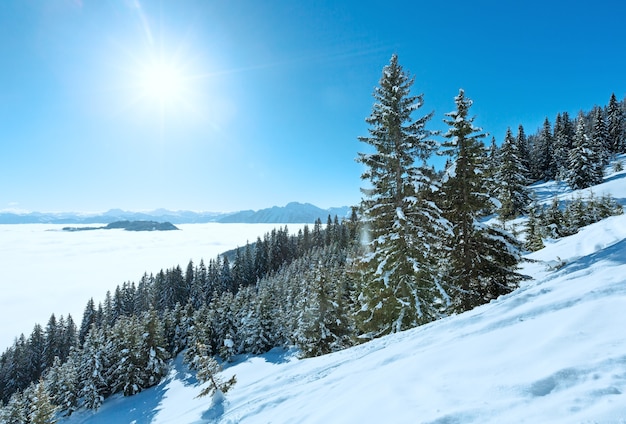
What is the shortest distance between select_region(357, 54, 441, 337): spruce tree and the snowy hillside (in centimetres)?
387

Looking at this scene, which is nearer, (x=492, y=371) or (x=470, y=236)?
(x=492, y=371)

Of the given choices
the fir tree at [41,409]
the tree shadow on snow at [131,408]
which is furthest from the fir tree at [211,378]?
the tree shadow on snow at [131,408]

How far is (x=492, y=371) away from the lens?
→ 4.44 m

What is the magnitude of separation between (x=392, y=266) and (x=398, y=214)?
241 cm

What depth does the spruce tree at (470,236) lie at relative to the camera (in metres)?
12.5

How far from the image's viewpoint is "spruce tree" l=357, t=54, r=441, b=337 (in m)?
11.9

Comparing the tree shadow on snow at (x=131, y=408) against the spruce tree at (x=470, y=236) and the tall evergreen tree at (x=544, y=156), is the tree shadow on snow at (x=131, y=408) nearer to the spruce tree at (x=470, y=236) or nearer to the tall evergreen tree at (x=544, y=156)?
the spruce tree at (x=470, y=236)

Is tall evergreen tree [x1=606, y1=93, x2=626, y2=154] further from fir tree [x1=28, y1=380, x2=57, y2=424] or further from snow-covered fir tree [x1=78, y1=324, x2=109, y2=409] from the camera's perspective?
snow-covered fir tree [x1=78, y1=324, x2=109, y2=409]

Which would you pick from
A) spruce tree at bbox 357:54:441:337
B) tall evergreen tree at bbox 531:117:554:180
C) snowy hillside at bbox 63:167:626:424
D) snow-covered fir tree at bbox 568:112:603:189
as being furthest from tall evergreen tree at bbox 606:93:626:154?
snowy hillside at bbox 63:167:626:424

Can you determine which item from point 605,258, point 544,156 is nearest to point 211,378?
point 605,258

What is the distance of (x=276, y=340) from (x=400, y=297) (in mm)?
38823

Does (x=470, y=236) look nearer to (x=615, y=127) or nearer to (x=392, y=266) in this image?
(x=392, y=266)

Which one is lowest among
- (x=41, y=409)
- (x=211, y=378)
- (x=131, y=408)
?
(x=131, y=408)

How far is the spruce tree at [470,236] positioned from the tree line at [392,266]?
46mm
